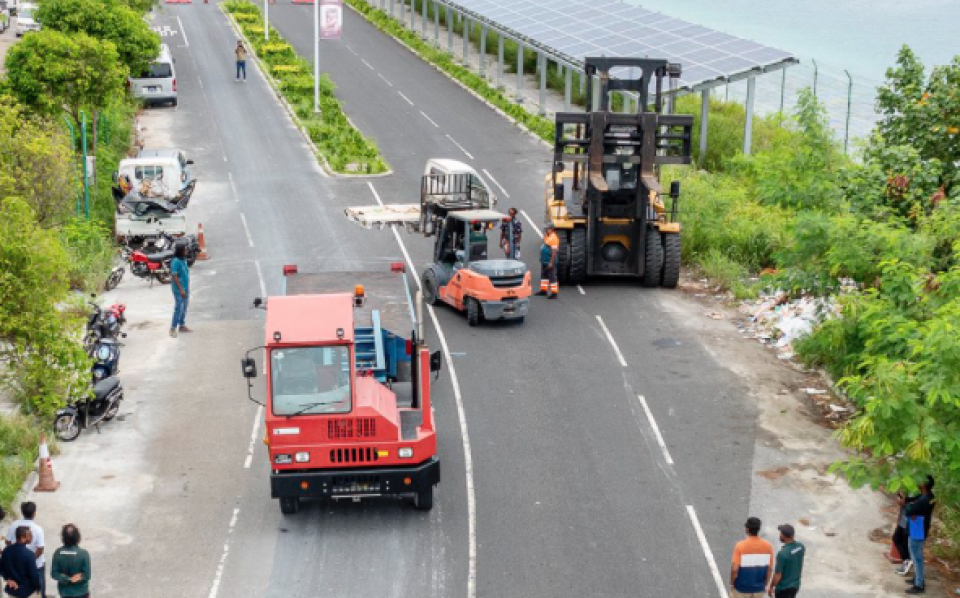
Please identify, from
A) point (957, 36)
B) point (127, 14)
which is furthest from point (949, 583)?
point (957, 36)

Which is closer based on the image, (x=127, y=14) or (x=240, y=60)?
(x=127, y=14)

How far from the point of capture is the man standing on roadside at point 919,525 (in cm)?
1561

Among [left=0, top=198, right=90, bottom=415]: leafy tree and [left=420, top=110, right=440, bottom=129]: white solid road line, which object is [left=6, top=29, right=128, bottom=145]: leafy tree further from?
[left=0, top=198, right=90, bottom=415]: leafy tree

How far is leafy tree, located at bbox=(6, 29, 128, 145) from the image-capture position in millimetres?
34594

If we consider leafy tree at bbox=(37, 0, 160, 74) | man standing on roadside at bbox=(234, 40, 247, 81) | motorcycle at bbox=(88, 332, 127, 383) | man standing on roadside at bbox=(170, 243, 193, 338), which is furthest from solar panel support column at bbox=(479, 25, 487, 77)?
motorcycle at bbox=(88, 332, 127, 383)

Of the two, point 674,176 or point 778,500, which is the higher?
point 674,176

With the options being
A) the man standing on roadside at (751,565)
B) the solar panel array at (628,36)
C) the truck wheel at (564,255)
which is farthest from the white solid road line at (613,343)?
the solar panel array at (628,36)

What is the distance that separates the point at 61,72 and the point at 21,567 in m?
22.9

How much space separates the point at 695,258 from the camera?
30.9 m

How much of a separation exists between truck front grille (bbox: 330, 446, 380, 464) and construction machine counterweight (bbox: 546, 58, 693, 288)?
12208 millimetres

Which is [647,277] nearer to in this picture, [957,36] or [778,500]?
[778,500]

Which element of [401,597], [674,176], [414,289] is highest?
[674,176]

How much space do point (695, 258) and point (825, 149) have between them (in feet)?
15.6

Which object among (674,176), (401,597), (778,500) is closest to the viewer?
(401,597)
